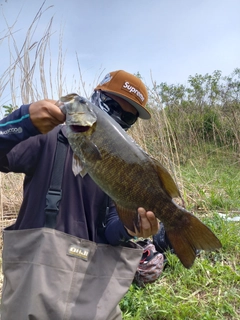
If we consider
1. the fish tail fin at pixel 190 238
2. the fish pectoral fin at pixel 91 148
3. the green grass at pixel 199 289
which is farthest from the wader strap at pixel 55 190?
the green grass at pixel 199 289

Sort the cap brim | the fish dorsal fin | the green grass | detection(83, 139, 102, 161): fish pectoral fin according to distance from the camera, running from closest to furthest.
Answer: detection(83, 139, 102, 161): fish pectoral fin → the fish dorsal fin → the cap brim → the green grass

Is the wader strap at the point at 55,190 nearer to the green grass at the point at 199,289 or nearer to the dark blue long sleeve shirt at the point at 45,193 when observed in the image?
the dark blue long sleeve shirt at the point at 45,193

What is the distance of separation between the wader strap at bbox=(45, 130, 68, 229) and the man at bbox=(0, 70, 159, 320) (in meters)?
0.01

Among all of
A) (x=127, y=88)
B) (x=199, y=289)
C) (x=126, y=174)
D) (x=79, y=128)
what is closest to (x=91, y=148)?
(x=79, y=128)

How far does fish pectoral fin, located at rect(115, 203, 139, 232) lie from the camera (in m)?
1.69

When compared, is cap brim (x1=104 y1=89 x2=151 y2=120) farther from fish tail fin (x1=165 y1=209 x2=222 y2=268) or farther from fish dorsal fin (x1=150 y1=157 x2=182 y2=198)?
fish tail fin (x1=165 y1=209 x2=222 y2=268)

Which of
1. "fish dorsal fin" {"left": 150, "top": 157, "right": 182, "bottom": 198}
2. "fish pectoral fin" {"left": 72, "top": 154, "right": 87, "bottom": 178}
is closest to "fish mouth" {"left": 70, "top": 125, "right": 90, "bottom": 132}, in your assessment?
"fish pectoral fin" {"left": 72, "top": 154, "right": 87, "bottom": 178}

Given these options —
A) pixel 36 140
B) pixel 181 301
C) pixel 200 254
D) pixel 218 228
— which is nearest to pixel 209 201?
pixel 218 228

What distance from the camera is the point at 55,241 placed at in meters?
1.69

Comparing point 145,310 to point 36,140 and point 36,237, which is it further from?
point 36,140

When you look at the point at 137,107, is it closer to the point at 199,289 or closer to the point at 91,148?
the point at 91,148

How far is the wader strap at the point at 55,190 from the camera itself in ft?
5.54

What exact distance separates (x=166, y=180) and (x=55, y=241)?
2.21 ft

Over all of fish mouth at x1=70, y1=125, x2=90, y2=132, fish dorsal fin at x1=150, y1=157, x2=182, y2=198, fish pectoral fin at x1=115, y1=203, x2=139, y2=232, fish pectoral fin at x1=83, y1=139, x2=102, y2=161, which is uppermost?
fish mouth at x1=70, y1=125, x2=90, y2=132
